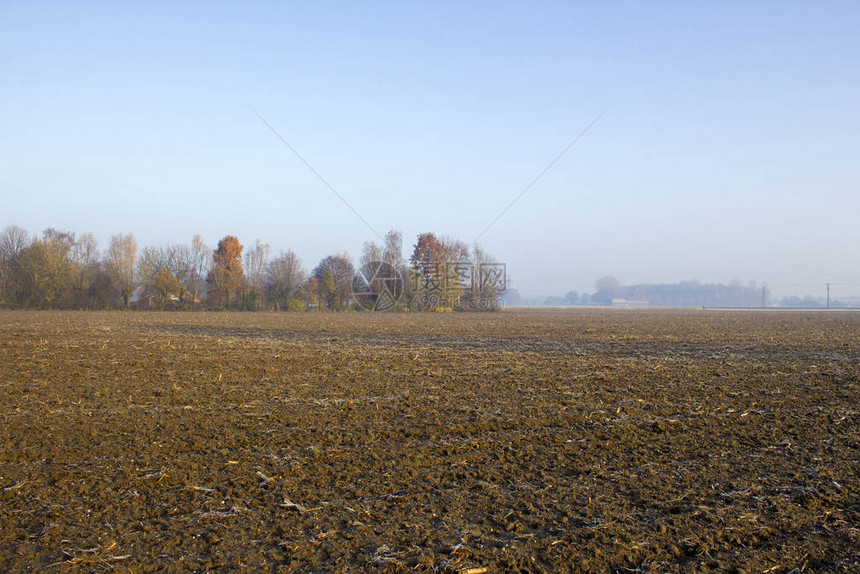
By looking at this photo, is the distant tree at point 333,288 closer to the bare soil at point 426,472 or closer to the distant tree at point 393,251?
the distant tree at point 393,251

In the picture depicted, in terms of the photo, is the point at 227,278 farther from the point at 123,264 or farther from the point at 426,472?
the point at 426,472

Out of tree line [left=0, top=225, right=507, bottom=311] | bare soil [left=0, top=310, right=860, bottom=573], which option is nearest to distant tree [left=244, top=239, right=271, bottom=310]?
tree line [left=0, top=225, right=507, bottom=311]

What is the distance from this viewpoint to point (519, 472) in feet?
21.6

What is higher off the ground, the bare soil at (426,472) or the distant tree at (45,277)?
the distant tree at (45,277)

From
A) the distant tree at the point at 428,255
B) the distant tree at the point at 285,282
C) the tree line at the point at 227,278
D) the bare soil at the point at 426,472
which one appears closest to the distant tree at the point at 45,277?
the tree line at the point at 227,278

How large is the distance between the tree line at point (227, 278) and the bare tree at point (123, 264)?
11 cm

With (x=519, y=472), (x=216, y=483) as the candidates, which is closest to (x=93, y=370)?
(x=216, y=483)

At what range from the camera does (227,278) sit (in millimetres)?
74438

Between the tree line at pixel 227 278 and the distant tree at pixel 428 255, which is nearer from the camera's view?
the tree line at pixel 227 278

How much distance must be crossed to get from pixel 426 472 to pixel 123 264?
73.8 m

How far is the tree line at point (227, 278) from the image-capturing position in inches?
2357

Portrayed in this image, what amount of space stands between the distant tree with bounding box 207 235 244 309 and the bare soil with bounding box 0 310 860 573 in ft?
203

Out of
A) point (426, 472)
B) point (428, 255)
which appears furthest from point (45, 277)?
point (426, 472)

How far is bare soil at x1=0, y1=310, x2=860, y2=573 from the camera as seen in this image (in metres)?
4.55
